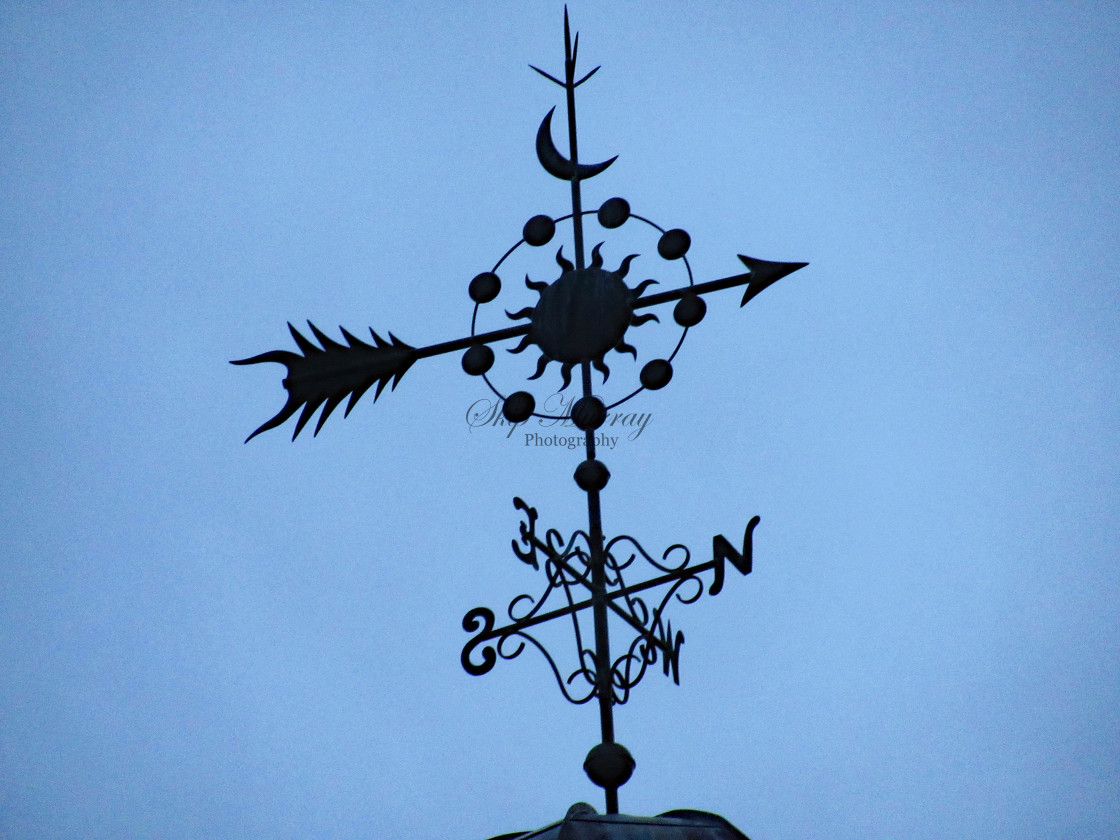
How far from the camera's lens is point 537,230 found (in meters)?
2.88

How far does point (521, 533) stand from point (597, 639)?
1.10 feet

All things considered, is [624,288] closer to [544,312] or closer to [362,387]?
[544,312]

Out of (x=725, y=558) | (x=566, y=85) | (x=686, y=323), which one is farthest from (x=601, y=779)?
(x=566, y=85)

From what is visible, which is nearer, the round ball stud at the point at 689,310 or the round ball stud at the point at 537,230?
the round ball stud at the point at 689,310

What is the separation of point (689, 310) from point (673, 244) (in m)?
0.21

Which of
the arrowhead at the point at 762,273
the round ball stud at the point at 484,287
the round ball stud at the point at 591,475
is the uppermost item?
the round ball stud at the point at 484,287

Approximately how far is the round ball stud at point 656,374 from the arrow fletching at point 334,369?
25.8 inches

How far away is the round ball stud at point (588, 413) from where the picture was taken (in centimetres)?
260

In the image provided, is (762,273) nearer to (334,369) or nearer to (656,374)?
(656,374)

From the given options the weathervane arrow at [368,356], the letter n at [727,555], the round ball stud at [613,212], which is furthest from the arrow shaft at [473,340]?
the letter n at [727,555]

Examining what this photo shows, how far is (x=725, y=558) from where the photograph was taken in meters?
2.60

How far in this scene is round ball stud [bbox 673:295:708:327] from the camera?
8.82 ft

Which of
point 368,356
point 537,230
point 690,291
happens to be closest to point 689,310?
point 690,291

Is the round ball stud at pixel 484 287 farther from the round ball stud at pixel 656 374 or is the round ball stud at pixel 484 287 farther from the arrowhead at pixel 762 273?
the arrowhead at pixel 762 273
